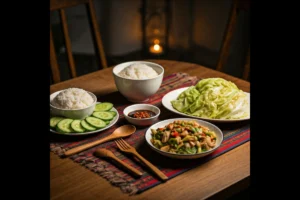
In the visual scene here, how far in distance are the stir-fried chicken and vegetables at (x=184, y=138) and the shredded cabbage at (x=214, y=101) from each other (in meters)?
0.19

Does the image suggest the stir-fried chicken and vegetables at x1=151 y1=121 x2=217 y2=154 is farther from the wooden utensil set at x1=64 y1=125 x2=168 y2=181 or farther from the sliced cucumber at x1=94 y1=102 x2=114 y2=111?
the sliced cucumber at x1=94 y1=102 x2=114 y2=111

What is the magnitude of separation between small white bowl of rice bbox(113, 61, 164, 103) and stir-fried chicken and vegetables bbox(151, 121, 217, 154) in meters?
0.31

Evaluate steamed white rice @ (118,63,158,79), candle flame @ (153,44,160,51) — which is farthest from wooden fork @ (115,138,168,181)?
candle flame @ (153,44,160,51)

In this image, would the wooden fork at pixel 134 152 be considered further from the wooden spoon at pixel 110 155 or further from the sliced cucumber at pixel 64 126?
the sliced cucumber at pixel 64 126

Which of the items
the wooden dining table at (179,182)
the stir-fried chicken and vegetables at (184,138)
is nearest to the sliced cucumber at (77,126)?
the wooden dining table at (179,182)

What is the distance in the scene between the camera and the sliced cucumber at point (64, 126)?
141 centimetres

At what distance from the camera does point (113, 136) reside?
141cm

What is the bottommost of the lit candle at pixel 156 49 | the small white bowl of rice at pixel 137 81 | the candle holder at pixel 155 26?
the lit candle at pixel 156 49

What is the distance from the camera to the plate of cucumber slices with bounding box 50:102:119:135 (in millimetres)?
1417
